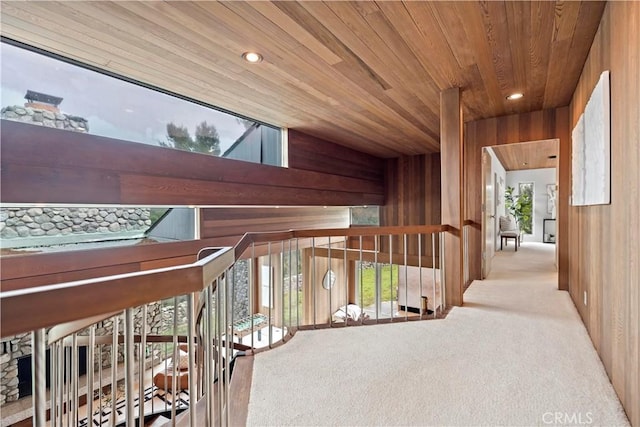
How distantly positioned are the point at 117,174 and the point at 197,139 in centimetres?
102

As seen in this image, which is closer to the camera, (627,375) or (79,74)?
(627,375)

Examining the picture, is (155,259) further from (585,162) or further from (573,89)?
(573,89)

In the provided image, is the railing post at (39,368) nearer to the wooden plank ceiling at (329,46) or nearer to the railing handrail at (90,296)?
the railing handrail at (90,296)

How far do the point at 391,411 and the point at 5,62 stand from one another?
3.58 metres

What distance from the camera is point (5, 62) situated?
2.30m

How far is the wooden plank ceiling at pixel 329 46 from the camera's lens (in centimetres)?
189

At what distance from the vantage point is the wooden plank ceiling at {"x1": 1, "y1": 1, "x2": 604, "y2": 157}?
1891 millimetres

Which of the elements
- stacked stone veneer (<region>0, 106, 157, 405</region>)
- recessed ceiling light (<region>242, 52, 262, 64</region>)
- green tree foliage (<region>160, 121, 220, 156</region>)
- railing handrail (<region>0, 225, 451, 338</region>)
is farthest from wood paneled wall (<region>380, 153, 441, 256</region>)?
railing handrail (<region>0, 225, 451, 338</region>)

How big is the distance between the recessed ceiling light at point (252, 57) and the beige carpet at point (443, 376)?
2273 millimetres

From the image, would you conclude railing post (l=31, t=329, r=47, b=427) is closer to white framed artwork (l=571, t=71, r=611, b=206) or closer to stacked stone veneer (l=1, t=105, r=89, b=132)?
white framed artwork (l=571, t=71, r=611, b=206)

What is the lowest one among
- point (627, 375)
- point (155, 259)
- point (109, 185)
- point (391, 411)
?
point (391, 411)

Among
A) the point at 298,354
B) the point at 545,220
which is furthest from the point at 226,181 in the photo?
the point at 545,220

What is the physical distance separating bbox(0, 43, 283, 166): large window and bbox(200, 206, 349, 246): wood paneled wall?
83cm

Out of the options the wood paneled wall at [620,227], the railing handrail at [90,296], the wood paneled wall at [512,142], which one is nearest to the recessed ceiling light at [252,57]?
the railing handrail at [90,296]
